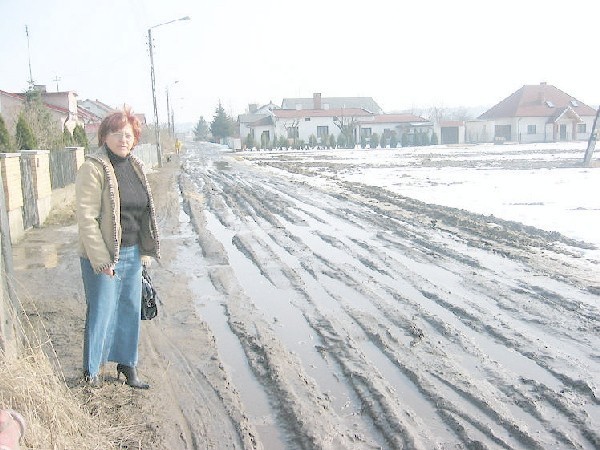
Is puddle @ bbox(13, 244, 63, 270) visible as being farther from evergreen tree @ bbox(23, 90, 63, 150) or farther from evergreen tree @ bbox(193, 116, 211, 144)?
evergreen tree @ bbox(193, 116, 211, 144)

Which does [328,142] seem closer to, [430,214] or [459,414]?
[430,214]

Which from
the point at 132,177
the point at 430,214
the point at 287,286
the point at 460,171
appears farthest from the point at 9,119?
the point at 132,177

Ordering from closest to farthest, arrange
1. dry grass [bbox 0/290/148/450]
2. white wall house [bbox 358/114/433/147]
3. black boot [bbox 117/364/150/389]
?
dry grass [bbox 0/290/148/450], black boot [bbox 117/364/150/389], white wall house [bbox 358/114/433/147]

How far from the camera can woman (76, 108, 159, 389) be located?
171 inches

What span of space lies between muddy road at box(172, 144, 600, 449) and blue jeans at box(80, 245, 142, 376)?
0.96m

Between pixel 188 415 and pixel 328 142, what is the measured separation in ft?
218

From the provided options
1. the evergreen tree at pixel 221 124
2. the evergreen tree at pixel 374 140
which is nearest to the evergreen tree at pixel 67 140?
the evergreen tree at pixel 374 140

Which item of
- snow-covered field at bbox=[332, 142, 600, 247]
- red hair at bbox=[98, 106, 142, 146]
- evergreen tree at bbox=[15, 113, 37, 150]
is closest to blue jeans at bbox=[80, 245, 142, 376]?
red hair at bbox=[98, 106, 142, 146]

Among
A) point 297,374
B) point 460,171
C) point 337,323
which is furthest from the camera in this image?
point 460,171

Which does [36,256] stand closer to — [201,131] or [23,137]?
[23,137]

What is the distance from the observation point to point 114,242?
4379 mm

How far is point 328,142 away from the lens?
70.1 meters

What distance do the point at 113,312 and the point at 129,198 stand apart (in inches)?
33.1

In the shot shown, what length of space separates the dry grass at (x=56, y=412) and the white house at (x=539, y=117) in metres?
70.5
